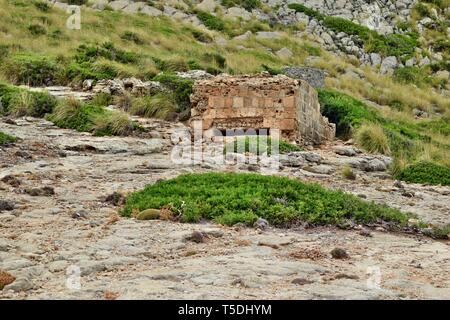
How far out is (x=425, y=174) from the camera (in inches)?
550

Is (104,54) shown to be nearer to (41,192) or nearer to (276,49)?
(276,49)

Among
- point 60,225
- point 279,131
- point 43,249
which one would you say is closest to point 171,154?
point 279,131

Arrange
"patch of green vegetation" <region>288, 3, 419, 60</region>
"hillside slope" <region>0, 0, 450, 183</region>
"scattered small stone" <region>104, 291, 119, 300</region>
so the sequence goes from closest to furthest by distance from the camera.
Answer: "scattered small stone" <region>104, 291, 119, 300</region> < "hillside slope" <region>0, 0, 450, 183</region> < "patch of green vegetation" <region>288, 3, 419, 60</region>

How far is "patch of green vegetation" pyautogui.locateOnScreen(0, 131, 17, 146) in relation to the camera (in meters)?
13.1

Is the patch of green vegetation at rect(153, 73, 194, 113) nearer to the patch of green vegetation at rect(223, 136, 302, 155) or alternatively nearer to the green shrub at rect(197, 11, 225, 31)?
the patch of green vegetation at rect(223, 136, 302, 155)

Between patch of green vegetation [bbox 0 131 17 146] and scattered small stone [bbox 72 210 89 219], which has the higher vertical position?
patch of green vegetation [bbox 0 131 17 146]

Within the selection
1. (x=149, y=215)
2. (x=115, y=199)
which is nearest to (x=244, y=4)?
(x=115, y=199)

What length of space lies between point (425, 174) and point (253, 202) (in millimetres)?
6137

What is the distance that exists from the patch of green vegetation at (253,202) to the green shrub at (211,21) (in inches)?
982

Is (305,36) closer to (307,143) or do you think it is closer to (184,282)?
(307,143)

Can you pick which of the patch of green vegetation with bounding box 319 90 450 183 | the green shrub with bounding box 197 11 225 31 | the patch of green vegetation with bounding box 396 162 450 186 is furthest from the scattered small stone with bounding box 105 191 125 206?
the green shrub with bounding box 197 11 225 31

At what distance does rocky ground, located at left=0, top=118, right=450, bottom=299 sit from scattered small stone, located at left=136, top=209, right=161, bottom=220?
0.19 metres

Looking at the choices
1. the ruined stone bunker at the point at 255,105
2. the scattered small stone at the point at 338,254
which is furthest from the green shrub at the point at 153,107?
the scattered small stone at the point at 338,254

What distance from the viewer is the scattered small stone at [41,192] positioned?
31.8 feet
